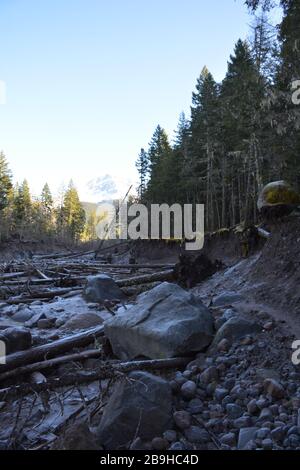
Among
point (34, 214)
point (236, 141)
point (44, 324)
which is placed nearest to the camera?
point (44, 324)

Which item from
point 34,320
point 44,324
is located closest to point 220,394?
point 44,324

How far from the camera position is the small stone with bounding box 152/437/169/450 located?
3.62m

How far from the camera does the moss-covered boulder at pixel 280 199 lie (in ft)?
31.0

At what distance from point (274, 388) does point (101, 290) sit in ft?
26.3

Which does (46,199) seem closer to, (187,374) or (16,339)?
(16,339)

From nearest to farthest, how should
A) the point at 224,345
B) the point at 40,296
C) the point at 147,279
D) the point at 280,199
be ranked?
the point at 224,345
the point at 280,199
the point at 40,296
the point at 147,279

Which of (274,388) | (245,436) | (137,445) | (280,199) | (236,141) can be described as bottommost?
(137,445)

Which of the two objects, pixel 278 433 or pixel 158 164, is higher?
pixel 158 164

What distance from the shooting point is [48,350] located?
5992 mm

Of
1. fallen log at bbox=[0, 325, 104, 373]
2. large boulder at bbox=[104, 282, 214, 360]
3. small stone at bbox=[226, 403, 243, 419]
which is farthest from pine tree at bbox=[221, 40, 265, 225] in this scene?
small stone at bbox=[226, 403, 243, 419]

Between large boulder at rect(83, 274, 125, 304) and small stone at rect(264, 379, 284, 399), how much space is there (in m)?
7.33

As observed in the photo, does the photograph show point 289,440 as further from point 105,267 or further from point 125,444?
point 105,267

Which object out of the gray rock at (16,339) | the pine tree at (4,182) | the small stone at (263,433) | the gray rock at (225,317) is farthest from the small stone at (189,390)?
the pine tree at (4,182)
